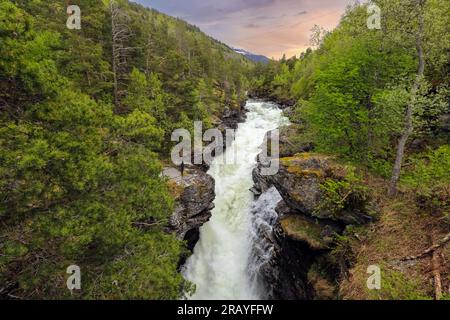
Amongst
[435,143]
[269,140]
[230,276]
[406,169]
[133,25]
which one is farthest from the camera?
[269,140]

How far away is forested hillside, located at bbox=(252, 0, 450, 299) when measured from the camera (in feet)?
32.0

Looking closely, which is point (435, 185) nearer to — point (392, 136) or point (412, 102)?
point (412, 102)

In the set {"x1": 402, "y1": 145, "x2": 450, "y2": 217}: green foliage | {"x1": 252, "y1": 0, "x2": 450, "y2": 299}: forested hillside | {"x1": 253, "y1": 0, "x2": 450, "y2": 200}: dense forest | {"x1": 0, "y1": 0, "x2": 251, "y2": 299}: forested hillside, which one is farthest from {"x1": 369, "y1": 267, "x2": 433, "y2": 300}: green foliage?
{"x1": 0, "y1": 0, "x2": 251, "y2": 299}: forested hillside

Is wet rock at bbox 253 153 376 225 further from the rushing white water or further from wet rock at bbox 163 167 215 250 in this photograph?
the rushing white water

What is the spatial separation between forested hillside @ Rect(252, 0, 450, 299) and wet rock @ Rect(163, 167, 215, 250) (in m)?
7.93

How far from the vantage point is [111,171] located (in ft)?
30.3

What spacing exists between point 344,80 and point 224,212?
13064mm

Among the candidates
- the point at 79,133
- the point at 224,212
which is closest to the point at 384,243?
the point at 79,133

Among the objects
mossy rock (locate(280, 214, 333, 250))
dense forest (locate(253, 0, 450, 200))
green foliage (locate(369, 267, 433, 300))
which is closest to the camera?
green foliage (locate(369, 267, 433, 300))

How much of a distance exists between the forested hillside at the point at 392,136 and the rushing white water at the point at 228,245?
8108mm

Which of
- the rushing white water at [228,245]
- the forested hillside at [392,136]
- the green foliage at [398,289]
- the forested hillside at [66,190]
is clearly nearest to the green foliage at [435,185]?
the forested hillside at [392,136]

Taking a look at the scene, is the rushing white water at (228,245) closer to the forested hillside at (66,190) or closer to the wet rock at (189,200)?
the wet rock at (189,200)

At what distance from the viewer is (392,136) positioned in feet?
56.1
